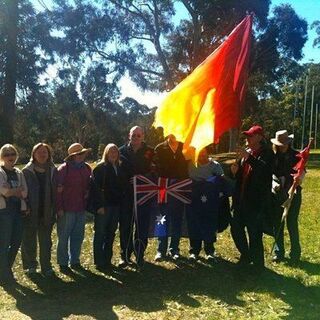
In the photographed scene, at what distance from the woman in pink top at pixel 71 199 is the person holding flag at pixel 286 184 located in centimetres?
300

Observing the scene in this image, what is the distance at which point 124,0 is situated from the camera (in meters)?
29.4

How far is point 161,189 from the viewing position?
8.03 m

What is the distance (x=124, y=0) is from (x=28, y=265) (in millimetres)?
24275

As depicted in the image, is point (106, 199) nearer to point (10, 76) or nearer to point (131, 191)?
point (131, 191)

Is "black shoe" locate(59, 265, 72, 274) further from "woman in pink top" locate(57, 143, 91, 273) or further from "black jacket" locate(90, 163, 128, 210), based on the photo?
"black jacket" locate(90, 163, 128, 210)

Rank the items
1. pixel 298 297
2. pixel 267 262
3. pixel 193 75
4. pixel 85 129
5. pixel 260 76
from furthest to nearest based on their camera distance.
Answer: pixel 85 129, pixel 260 76, pixel 267 262, pixel 193 75, pixel 298 297

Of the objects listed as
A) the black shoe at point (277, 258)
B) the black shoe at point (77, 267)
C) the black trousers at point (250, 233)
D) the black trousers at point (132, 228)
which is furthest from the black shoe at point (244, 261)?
the black shoe at point (77, 267)

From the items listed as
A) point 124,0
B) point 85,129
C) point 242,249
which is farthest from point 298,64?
point 242,249

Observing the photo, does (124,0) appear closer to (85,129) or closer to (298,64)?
(298,64)

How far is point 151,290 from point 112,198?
1566mm

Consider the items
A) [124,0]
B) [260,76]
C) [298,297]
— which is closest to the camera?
[298,297]

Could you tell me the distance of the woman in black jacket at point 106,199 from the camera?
300 inches

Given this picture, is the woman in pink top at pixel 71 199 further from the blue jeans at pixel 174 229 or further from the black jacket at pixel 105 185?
the blue jeans at pixel 174 229

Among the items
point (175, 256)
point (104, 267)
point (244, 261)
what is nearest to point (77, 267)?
point (104, 267)
